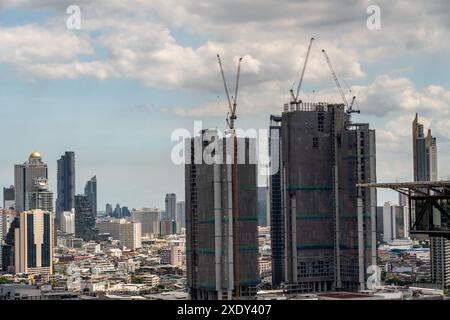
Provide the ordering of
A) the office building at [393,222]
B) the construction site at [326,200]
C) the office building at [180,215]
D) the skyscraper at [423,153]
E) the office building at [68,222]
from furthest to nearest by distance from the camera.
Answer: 1. the office building at [68,222]
2. the office building at [180,215]
3. the office building at [393,222]
4. the skyscraper at [423,153]
5. the construction site at [326,200]

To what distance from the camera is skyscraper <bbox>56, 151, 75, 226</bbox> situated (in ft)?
313

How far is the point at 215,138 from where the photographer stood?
39031 millimetres

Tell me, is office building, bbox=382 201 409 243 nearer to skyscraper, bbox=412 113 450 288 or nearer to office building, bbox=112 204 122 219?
skyscraper, bbox=412 113 450 288

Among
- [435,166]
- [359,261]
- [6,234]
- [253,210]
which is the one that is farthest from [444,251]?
[6,234]

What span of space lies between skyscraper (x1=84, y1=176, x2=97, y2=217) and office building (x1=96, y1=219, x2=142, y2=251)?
236 cm

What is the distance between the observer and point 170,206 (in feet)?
300

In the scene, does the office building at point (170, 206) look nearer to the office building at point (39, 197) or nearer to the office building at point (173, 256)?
the office building at point (173, 256)

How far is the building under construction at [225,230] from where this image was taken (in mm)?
37156

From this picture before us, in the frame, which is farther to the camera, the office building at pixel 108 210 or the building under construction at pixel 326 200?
the office building at pixel 108 210

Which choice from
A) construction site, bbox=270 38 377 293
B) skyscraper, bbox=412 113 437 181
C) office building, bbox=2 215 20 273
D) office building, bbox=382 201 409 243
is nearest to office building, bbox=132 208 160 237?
office building, bbox=2 215 20 273

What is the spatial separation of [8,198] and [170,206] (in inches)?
706

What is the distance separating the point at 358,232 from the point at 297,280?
392 cm

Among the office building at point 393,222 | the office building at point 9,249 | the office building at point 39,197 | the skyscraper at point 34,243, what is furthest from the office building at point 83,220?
the office building at point 393,222

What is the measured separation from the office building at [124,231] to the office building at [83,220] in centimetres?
159
